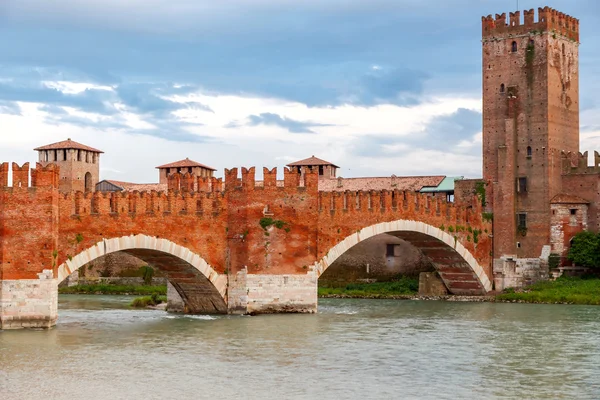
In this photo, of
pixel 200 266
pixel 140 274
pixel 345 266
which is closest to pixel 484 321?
pixel 200 266

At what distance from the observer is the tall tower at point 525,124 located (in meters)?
31.3

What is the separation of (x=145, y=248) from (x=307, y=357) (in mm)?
6075

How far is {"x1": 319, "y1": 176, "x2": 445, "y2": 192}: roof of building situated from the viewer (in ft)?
127

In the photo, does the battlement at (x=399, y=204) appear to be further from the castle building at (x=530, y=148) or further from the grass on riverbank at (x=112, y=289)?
the grass on riverbank at (x=112, y=289)

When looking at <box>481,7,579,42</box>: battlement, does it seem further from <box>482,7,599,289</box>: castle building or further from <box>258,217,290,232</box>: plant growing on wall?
<box>258,217,290,232</box>: plant growing on wall

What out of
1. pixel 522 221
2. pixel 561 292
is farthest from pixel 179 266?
pixel 522 221

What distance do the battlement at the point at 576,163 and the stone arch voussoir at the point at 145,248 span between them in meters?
13.6

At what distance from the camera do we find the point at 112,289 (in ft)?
115

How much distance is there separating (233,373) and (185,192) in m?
8.22

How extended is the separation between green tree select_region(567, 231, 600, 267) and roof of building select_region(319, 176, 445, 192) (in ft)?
27.8

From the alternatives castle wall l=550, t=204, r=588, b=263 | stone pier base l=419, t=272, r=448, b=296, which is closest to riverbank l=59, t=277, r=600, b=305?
stone pier base l=419, t=272, r=448, b=296

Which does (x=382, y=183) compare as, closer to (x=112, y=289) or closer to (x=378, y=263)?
(x=378, y=263)

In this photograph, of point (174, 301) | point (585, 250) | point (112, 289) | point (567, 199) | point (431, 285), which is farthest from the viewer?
point (112, 289)

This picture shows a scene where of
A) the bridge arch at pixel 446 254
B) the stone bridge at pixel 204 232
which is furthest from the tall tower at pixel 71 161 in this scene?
the stone bridge at pixel 204 232
